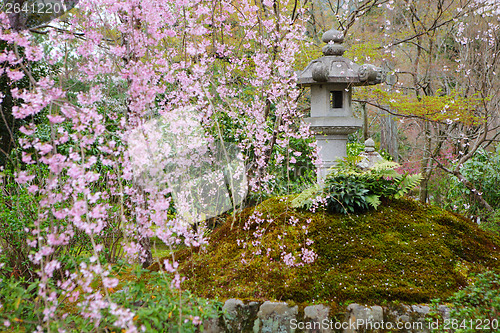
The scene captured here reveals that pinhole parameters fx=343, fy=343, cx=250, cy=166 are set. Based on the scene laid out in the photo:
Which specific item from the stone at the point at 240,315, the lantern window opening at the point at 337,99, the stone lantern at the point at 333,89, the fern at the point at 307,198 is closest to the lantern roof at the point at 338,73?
the stone lantern at the point at 333,89

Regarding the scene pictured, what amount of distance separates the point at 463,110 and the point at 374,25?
23.1 feet

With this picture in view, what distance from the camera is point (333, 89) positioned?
16.3 ft

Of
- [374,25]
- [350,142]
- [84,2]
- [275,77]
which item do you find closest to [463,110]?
[350,142]

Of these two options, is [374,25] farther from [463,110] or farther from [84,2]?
[84,2]

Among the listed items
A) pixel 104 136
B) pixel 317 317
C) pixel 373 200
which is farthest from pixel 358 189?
pixel 104 136

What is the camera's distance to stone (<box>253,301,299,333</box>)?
2889mm

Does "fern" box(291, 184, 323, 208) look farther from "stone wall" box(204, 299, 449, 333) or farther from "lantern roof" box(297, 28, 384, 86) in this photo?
"lantern roof" box(297, 28, 384, 86)

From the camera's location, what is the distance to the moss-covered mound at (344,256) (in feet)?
10.2

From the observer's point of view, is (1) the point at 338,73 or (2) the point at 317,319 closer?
(2) the point at 317,319

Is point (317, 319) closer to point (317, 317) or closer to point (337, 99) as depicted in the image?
point (317, 317)

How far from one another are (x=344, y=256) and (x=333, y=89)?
2.52m

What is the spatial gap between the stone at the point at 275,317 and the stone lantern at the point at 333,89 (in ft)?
6.57

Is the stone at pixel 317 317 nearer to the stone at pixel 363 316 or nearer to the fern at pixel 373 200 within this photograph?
the stone at pixel 363 316

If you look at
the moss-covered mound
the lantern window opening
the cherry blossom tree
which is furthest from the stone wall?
the lantern window opening
